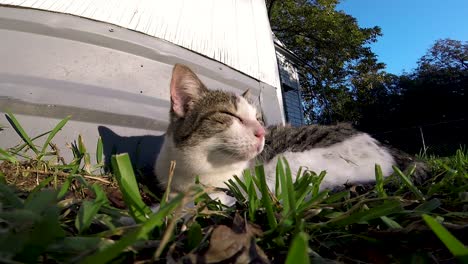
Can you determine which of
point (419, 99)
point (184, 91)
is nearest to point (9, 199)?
point (184, 91)

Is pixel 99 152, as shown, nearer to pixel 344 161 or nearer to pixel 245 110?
pixel 245 110

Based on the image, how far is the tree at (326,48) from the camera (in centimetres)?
1662

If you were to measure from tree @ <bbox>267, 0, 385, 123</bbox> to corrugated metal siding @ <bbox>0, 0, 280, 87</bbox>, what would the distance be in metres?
13.0

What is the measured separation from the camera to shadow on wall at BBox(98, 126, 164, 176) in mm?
2236

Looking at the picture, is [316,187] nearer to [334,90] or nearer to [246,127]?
[246,127]

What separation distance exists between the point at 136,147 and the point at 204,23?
122cm

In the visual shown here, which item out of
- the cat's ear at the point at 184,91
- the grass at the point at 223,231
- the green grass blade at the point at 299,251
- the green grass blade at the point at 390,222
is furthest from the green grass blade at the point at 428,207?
the cat's ear at the point at 184,91

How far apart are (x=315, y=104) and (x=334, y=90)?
4.39 ft

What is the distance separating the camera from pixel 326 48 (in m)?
17.2

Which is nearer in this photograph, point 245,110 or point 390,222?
point 390,222

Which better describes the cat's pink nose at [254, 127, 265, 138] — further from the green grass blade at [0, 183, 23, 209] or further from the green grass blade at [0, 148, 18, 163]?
the green grass blade at [0, 183, 23, 209]

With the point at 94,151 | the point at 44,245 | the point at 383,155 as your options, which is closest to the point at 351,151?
the point at 383,155

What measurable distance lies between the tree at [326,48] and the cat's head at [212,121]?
1418 centimetres

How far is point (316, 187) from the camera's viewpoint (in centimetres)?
98
